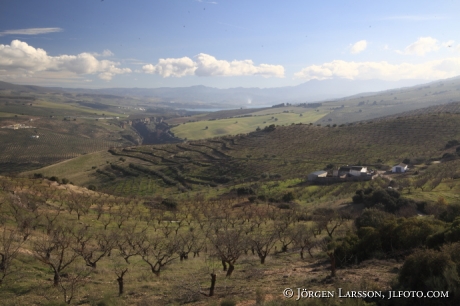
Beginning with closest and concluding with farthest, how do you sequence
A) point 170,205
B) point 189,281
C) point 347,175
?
point 189,281
point 170,205
point 347,175

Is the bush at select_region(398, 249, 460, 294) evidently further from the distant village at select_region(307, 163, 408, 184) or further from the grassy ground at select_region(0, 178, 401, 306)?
the distant village at select_region(307, 163, 408, 184)

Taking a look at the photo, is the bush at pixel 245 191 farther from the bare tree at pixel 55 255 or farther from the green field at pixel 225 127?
the green field at pixel 225 127

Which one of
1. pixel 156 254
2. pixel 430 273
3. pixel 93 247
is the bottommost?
pixel 156 254

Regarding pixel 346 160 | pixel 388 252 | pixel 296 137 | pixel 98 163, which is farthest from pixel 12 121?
pixel 388 252

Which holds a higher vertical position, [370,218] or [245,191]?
[370,218]

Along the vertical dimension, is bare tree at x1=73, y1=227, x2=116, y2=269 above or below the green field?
below

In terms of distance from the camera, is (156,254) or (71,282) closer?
(71,282)

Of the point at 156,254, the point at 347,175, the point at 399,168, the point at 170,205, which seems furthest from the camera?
the point at 399,168

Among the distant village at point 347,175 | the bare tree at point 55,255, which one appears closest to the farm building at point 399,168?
A: the distant village at point 347,175

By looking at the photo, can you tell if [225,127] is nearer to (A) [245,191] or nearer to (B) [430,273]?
(A) [245,191]

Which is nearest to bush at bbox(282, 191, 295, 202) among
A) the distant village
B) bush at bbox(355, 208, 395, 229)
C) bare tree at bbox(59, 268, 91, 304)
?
the distant village

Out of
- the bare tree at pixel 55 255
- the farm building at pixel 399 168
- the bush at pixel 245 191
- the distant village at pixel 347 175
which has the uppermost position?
the bare tree at pixel 55 255
